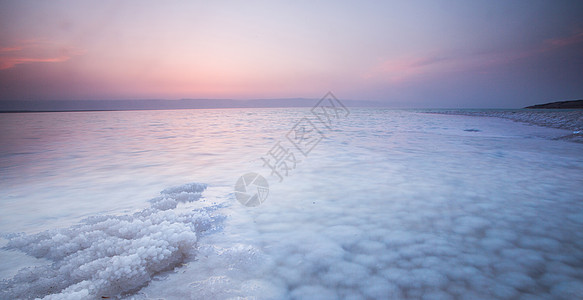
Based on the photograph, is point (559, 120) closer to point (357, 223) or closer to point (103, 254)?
point (357, 223)

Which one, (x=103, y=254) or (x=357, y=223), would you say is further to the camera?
(x=357, y=223)

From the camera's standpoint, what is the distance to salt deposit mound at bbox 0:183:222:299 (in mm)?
1672

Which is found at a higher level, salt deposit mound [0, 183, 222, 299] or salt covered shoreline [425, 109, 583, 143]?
salt covered shoreline [425, 109, 583, 143]

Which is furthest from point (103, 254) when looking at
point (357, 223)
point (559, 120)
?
point (559, 120)

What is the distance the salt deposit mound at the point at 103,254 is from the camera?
167cm

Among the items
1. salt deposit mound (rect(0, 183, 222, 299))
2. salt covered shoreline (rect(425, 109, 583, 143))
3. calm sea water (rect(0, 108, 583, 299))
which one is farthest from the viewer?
salt covered shoreline (rect(425, 109, 583, 143))

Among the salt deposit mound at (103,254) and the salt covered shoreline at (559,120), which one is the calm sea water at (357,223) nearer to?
the salt deposit mound at (103,254)

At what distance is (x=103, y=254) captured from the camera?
2.00 meters

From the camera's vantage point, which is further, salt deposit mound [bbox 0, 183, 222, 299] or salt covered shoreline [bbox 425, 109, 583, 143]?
salt covered shoreline [bbox 425, 109, 583, 143]

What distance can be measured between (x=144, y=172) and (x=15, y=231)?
2.62 m

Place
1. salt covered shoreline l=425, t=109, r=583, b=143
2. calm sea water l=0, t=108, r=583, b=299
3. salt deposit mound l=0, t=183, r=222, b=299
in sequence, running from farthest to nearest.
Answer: salt covered shoreline l=425, t=109, r=583, b=143 < calm sea water l=0, t=108, r=583, b=299 < salt deposit mound l=0, t=183, r=222, b=299

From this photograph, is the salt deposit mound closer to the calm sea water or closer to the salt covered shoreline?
the calm sea water

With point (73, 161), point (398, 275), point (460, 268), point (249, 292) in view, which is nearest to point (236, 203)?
point (249, 292)

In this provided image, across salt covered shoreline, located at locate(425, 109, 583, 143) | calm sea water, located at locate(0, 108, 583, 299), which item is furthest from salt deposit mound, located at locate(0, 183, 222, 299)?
salt covered shoreline, located at locate(425, 109, 583, 143)
